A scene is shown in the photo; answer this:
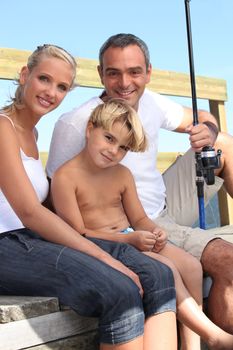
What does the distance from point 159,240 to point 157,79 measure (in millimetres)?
1729

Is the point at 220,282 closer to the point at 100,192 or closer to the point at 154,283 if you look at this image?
the point at 154,283

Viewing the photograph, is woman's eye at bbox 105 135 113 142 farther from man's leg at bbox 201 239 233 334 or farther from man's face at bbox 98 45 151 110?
man's leg at bbox 201 239 233 334

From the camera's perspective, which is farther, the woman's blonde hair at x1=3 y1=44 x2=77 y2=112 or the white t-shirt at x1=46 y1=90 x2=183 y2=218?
the white t-shirt at x1=46 y1=90 x2=183 y2=218

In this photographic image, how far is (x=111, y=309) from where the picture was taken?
1809 millimetres

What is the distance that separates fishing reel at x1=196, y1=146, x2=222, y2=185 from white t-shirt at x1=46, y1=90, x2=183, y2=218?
200 mm

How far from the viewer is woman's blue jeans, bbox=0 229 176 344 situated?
1813 mm

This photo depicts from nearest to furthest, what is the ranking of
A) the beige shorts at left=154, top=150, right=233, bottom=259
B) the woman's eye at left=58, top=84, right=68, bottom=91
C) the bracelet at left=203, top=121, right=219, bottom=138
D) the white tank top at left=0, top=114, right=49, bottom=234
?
the white tank top at left=0, top=114, right=49, bottom=234 < the woman's eye at left=58, top=84, right=68, bottom=91 < the bracelet at left=203, top=121, right=219, bottom=138 < the beige shorts at left=154, top=150, right=233, bottom=259

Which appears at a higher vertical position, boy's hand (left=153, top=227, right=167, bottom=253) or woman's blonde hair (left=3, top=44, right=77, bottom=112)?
woman's blonde hair (left=3, top=44, right=77, bottom=112)

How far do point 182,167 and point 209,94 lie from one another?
1074 mm

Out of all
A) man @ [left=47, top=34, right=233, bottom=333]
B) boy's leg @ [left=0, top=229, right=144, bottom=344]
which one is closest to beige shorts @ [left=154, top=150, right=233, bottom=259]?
man @ [left=47, top=34, right=233, bottom=333]

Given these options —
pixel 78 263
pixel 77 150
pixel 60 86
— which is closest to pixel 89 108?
pixel 77 150

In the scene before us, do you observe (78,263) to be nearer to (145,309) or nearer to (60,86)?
(145,309)

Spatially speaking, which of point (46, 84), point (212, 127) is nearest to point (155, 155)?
point (212, 127)

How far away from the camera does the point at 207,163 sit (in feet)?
9.32
